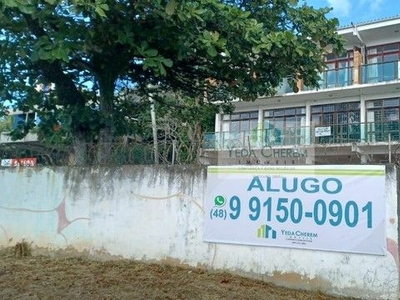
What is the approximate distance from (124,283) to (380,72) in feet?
61.2

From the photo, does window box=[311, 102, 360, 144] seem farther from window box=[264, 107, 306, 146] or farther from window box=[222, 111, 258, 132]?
window box=[222, 111, 258, 132]

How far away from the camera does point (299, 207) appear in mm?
5414

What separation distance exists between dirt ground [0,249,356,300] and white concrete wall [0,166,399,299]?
21cm

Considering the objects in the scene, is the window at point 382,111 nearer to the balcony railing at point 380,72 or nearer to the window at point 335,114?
the window at point 335,114

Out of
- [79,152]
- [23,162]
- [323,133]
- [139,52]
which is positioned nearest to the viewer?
[139,52]

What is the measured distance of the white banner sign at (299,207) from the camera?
16.3 feet

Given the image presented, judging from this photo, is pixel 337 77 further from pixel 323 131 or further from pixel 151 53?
pixel 151 53

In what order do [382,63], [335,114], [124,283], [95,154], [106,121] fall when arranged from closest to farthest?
[124,283] < [95,154] < [106,121] < [382,63] < [335,114]

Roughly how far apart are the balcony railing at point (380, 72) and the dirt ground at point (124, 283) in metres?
17.5

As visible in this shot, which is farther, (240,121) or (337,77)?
(240,121)

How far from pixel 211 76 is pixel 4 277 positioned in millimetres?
5455

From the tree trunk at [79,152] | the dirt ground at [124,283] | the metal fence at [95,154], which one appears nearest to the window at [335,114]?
the tree trunk at [79,152]

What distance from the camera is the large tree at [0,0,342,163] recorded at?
19.2ft

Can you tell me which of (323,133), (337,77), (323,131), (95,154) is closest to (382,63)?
(337,77)
